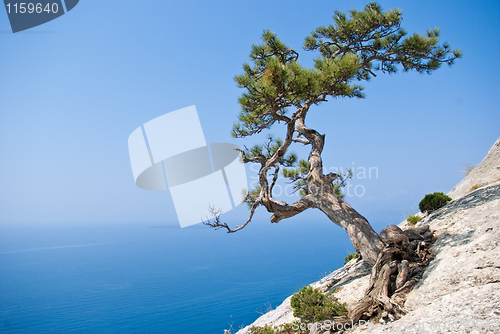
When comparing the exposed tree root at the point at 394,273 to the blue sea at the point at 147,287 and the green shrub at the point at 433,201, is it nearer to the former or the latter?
the green shrub at the point at 433,201

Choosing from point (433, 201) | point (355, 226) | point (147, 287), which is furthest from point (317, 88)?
point (147, 287)

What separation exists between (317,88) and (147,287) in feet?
96.7

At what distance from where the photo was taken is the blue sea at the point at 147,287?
60.9ft

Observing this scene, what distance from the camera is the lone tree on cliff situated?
4.93m

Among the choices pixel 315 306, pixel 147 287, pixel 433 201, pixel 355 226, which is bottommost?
pixel 315 306

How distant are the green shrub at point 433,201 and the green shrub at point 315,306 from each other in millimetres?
4361

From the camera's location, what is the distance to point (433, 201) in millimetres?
7145

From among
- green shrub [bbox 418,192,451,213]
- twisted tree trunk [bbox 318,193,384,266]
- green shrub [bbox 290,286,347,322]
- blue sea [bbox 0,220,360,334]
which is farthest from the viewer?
blue sea [bbox 0,220,360,334]

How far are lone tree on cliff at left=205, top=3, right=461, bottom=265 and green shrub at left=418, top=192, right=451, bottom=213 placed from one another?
2.36m

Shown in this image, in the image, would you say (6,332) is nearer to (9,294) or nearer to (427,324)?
(9,294)

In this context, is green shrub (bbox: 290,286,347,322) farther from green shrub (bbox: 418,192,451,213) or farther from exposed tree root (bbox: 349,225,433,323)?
green shrub (bbox: 418,192,451,213)

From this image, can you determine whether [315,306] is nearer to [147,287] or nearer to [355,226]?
[355,226]

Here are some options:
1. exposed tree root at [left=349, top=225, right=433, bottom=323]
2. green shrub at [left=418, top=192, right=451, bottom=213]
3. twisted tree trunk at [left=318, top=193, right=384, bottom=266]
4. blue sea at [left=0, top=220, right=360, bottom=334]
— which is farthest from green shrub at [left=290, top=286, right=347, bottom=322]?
green shrub at [left=418, top=192, right=451, bottom=213]

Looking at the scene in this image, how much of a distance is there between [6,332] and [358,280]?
81.0ft
